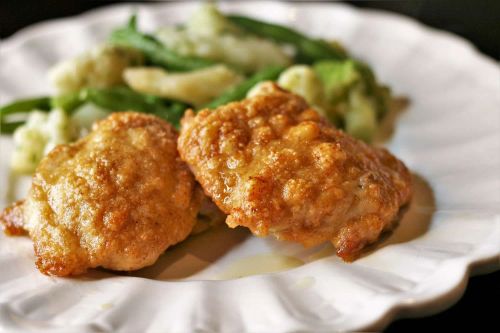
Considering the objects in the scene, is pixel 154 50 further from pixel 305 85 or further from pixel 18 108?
pixel 305 85

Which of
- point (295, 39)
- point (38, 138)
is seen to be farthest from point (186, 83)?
point (295, 39)

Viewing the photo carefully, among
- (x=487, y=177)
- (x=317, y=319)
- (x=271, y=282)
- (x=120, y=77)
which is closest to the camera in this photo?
(x=317, y=319)

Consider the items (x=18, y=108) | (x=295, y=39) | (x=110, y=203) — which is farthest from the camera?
(x=295, y=39)

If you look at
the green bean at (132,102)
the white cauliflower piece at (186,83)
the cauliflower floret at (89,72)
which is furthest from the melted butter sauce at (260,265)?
the cauliflower floret at (89,72)

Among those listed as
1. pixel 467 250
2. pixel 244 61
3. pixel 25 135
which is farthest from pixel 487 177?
pixel 25 135

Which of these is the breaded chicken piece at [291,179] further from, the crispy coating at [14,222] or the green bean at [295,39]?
the green bean at [295,39]

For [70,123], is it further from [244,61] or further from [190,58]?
[244,61]
